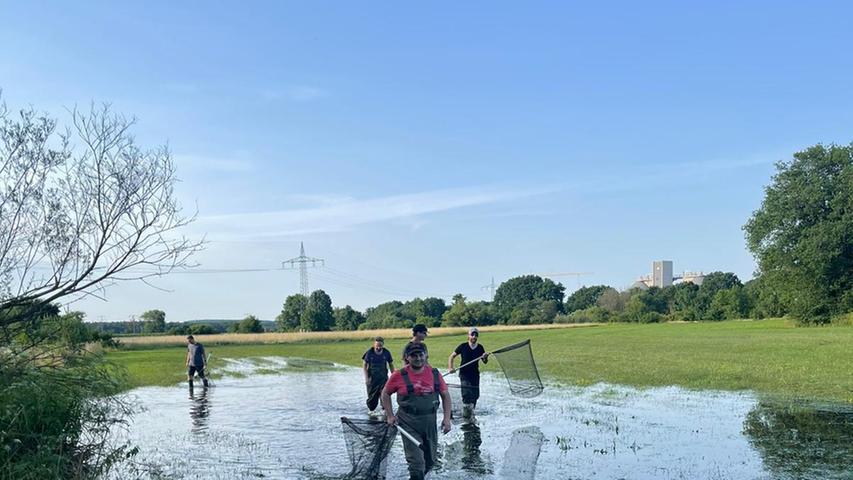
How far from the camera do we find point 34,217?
10.1 m

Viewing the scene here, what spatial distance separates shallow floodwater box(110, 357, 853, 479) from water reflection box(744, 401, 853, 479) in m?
0.02

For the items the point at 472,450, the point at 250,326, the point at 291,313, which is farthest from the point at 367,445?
the point at 291,313

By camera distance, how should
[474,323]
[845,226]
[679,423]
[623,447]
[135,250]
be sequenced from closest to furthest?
[135,250] < [623,447] < [679,423] < [845,226] < [474,323]

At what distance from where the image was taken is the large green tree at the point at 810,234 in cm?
6334

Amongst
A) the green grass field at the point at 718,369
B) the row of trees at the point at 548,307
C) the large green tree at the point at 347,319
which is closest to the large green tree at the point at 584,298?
the row of trees at the point at 548,307

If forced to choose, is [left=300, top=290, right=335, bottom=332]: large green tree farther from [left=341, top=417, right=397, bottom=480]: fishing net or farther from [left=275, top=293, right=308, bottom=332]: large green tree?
[left=341, top=417, right=397, bottom=480]: fishing net

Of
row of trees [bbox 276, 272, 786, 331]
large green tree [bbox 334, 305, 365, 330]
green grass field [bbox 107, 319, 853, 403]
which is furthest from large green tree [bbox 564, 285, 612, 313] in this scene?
green grass field [bbox 107, 319, 853, 403]

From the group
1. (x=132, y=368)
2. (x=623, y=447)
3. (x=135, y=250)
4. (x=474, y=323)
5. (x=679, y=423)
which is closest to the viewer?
(x=135, y=250)

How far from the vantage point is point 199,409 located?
58.9 feet

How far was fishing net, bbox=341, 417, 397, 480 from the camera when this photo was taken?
8.91 m

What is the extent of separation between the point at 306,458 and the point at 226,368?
25.6m

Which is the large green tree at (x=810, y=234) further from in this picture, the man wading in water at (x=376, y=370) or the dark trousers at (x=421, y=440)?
the dark trousers at (x=421, y=440)

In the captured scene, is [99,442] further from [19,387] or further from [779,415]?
[779,415]

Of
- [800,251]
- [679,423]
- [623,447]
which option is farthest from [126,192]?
[800,251]
